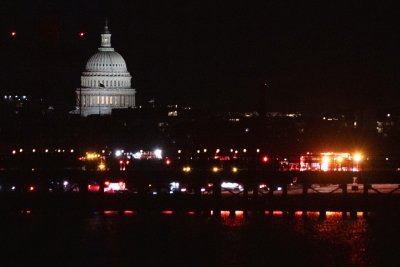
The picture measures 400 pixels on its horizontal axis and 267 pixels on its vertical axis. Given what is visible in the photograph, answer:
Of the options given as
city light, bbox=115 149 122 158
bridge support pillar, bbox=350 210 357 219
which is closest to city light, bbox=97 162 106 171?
city light, bbox=115 149 122 158

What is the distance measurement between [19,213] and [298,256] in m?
21.5

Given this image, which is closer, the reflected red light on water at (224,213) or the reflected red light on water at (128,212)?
the reflected red light on water at (224,213)

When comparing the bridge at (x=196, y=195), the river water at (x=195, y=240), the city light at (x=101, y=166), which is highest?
the city light at (x=101, y=166)

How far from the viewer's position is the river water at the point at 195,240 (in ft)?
215

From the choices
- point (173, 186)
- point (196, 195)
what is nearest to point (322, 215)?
point (196, 195)

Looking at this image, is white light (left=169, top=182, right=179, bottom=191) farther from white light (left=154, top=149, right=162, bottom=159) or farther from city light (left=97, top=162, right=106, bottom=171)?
white light (left=154, top=149, right=162, bottom=159)

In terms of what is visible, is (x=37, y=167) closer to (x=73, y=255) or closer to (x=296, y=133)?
(x=73, y=255)

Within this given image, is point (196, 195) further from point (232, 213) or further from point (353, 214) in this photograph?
point (353, 214)

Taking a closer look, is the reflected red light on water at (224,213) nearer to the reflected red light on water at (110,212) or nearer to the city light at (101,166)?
the reflected red light on water at (110,212)

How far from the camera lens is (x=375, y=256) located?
218 ft

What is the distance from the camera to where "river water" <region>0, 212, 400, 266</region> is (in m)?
65.4

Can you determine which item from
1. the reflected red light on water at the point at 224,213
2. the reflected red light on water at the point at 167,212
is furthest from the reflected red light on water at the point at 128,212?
the reflected red light on water at the point at 224,213

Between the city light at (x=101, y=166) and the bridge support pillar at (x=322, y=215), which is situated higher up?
the city light at (x=101, y=166)

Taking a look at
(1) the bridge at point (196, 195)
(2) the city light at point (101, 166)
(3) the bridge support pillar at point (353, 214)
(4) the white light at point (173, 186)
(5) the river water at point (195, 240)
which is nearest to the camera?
(5) the river water at point (195, 240)
